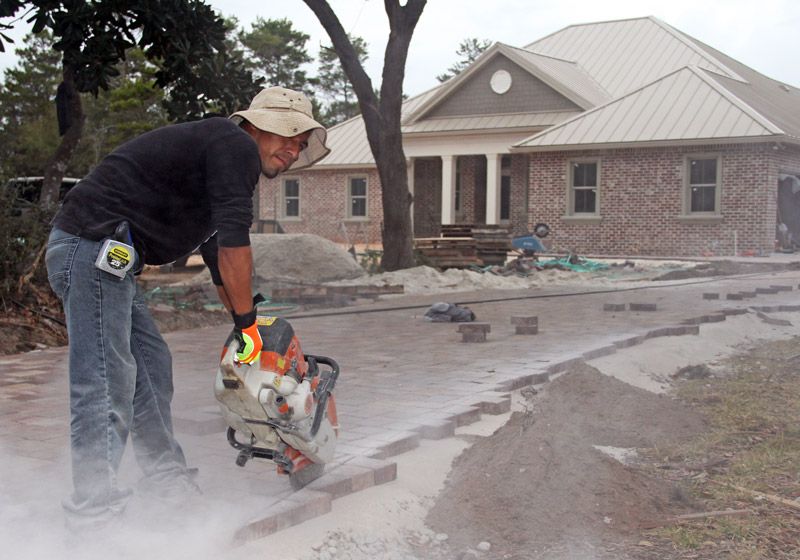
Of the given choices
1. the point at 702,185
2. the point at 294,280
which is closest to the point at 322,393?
the point at 294,280

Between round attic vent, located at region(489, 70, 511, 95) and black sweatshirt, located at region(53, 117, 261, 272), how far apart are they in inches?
1013

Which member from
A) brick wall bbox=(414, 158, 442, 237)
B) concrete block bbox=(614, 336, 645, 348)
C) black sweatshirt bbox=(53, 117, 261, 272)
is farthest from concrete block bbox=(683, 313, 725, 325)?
brick wall bbox=(414, 158, 442, 237)

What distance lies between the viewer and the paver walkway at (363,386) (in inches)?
157

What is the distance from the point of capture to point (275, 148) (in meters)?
3.64

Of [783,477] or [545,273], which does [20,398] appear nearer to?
[783,477]

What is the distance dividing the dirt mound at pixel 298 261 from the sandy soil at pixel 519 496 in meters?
9.50

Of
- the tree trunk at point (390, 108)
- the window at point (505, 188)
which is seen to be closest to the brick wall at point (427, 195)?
the window at point (505, 188)

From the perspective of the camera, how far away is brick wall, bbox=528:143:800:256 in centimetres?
2280

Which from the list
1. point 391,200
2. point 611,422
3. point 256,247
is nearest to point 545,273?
point 391,200

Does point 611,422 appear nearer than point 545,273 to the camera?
Yes

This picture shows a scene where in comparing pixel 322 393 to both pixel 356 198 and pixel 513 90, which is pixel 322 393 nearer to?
pixel 513 90

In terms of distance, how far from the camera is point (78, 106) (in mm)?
10797

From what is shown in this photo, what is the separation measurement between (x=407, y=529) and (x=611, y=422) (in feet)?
7.28

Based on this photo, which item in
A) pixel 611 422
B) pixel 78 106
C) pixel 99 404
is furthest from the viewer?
pixel 78 106
